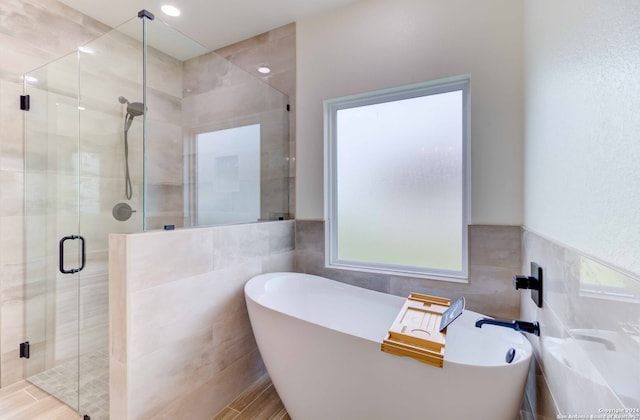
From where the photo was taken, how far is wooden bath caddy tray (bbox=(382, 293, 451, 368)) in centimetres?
106

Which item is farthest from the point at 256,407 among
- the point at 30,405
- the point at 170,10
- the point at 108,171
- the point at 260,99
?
the point at 170,10

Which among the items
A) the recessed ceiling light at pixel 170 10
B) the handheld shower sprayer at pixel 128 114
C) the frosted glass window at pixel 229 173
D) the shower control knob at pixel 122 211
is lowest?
the shower control knob at pixel 122 211

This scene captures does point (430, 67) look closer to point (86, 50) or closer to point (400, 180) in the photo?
point (400, 180)

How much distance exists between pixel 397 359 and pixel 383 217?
1.22 m

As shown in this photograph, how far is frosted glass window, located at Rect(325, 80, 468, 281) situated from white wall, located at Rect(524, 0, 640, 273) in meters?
0.71

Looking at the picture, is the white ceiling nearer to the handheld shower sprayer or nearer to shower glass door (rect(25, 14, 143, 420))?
shower glass door (rect(25, 14, 143, 420))

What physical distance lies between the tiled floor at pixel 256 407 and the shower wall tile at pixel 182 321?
0.18ft

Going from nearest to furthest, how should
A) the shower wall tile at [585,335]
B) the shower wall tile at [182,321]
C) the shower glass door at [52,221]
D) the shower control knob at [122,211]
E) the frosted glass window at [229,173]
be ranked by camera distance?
1. the shower wall tile at [585,335]
2. the shower wall tile at [182,321]
3. the shower control knob at [122,211]
4. the shower glass door at [52,221]
5. the frosted glass window at [229,173]

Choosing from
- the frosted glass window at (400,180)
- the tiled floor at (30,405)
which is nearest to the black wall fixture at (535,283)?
the frosted glass window at (400,180)

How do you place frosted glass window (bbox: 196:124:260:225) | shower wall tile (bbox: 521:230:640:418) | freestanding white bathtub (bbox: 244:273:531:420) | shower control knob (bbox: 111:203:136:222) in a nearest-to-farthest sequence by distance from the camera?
shower wall tile (bbox: 521:230:640:418)
freestanding white bathtub (bbox: 244:273:531:420)
shower control knob (bbox: 111:203:136:222)
frosted glass window (bbox: 196:124:260:225)

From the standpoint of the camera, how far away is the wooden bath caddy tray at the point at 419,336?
3.49 feet

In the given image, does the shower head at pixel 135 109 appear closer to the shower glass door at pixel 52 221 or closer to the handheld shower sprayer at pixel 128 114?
the handheld shower sprayer at pixel 128 114

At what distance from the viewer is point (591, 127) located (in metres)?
0.70

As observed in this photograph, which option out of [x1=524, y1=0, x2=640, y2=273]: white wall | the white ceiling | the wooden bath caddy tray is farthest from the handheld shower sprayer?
[x1=524, y1=0, x2=640, y2=273]: white wall
